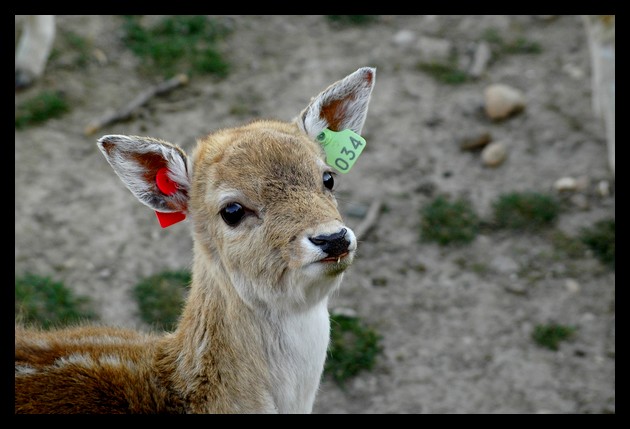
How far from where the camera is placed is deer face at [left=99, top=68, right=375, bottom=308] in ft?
14.1

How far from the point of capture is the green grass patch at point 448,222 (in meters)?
8.16

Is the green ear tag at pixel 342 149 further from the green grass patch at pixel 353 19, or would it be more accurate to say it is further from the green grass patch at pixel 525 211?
the green grass patch at pixel 353 19

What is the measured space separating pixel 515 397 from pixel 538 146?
342 cm

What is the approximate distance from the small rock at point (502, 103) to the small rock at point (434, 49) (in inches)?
39.7

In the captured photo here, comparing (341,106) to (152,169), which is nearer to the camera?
(152,169)

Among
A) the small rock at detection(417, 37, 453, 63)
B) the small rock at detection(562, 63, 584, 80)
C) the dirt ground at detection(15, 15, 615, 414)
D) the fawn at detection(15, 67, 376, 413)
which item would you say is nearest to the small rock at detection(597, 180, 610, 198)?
the dirt ground at detection(15, 15, 615, 414)

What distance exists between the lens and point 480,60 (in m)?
10.2

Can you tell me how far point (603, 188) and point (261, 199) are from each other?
513 centimetres

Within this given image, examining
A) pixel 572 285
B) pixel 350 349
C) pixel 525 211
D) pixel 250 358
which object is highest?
pixel 250 358

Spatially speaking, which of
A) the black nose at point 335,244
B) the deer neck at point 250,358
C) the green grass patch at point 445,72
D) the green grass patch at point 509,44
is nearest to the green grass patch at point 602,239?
the green grass patch at point 445,72

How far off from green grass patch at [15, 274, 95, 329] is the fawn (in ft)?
7.43

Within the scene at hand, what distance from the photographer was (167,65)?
10.1m

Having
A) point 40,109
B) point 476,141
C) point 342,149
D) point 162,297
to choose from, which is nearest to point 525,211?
point 476,141

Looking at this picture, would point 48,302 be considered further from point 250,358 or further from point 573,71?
point 573,71
